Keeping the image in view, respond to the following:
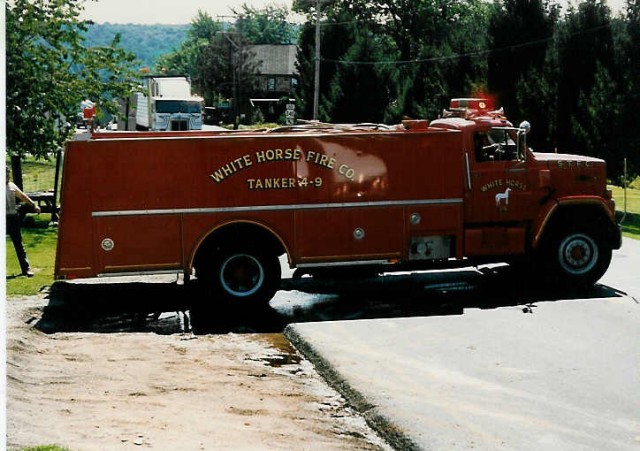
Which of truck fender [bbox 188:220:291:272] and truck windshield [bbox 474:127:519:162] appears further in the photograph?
truck windshield [bbox 474:127:519:162]

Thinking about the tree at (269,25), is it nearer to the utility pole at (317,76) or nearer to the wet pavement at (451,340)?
the utility pole at (317,76)

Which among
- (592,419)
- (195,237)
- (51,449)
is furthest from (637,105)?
(51,449)

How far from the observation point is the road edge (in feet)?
27.4

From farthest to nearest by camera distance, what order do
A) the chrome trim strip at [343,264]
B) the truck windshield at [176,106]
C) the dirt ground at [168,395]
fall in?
the truck windshield at [176,106] < the chrome trim strip at [343,264] < the dirt ground at [168,395]

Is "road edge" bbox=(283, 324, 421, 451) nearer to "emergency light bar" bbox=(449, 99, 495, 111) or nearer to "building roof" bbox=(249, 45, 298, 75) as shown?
"emergency light bar" bbox=(449, 99, 495, 111)

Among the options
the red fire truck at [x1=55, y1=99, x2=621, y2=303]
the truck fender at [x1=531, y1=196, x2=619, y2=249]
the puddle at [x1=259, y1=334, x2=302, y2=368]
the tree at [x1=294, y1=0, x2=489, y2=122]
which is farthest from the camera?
the tree at [x1=294, y1=0, x2=489, y2=122]

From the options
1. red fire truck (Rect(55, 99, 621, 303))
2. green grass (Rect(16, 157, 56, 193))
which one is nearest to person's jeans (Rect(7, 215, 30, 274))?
red fire truck (Rect(55, 99, 621, 303))

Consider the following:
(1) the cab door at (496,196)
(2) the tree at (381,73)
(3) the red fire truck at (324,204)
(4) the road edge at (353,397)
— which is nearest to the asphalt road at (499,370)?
(4) the road edge at (353,397)

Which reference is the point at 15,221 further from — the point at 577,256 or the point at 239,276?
the point at 577,256

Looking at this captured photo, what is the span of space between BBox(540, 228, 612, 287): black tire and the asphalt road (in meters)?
0.34

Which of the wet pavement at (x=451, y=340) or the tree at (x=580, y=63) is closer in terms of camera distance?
the wet pavement at (x=451, y=340)

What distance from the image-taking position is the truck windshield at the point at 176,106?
55.8 m

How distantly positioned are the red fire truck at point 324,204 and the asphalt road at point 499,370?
1049mm

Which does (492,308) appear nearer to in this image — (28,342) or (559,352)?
(559,352)
